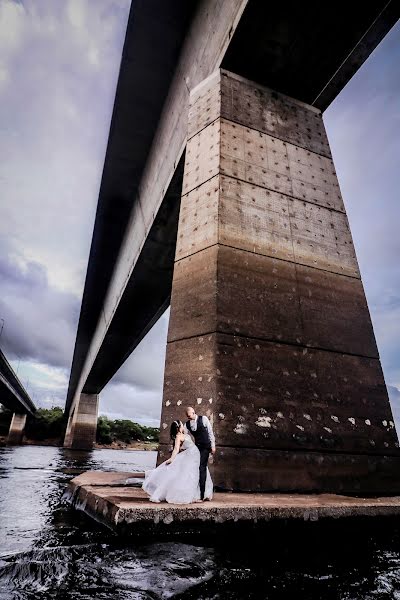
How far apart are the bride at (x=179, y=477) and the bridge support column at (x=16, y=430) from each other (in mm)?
56586

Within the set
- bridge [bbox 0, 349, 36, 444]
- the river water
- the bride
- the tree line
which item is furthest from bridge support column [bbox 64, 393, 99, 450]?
the river water

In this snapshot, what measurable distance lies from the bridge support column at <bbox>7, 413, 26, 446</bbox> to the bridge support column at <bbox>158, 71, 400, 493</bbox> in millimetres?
56560

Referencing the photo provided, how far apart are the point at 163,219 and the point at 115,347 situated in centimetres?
1426

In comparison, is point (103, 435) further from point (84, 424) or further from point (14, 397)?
point (84, 424)

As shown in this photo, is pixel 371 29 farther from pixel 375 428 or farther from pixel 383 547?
pixel 383 547

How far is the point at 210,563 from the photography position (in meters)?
1.90

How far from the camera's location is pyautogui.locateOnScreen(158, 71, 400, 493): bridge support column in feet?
11.8

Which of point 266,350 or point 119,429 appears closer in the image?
point 266,350

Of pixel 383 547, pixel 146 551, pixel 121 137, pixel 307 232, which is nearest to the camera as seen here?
pixel 146 551

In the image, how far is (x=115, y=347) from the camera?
22062 millimetres

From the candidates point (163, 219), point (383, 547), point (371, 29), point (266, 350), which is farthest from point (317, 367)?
point (163, 219)

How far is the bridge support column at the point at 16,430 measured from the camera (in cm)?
5066

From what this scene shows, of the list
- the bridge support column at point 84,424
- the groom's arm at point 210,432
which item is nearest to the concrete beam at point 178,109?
the groom's arm at point 210,432

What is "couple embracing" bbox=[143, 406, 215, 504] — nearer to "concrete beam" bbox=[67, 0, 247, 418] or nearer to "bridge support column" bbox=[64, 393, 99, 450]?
"concrete beam" bbox=[67, 0, 247, 418]
